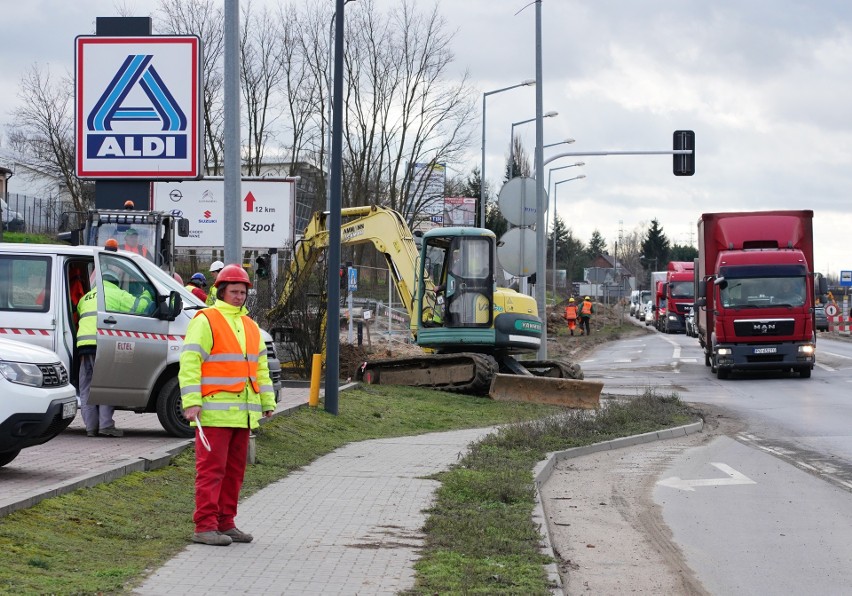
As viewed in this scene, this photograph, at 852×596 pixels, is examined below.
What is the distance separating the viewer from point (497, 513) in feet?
31.6

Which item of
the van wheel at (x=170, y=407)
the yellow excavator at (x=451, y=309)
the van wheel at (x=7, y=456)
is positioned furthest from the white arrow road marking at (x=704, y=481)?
the yellow excavator at (x=451, y=309)

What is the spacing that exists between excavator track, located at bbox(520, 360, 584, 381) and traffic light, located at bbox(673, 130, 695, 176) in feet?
25.3

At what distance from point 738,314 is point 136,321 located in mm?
20511

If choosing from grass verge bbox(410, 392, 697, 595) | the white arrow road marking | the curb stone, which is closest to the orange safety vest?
grass verge bbox(410, 392, 697, 595)

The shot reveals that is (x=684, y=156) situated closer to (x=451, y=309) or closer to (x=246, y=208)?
(x=451, y=309)

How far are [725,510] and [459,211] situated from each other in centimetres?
5578

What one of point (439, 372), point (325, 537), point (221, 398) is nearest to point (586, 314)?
point (439, 372)

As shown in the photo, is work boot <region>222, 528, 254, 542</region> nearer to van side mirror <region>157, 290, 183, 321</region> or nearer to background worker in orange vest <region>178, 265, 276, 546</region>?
background worker in orange vest <region>178, 265, 276, 546</region>

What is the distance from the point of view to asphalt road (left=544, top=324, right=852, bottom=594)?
26.2 ft

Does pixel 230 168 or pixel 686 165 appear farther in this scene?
pixel 686 165

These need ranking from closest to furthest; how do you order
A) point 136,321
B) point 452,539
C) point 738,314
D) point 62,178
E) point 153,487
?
1. point 452,539
2. point 153,487
3. point 136,321
4. point 738,314
5. point 62,178

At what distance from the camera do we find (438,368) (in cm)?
2392

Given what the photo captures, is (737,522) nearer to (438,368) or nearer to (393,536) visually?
(393,536)

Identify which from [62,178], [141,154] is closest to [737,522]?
[141,154]
